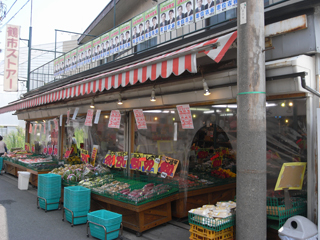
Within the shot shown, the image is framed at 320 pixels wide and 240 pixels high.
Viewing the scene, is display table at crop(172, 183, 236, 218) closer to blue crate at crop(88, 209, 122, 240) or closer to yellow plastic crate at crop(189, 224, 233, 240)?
blue crate at crop(88, 209, 122, 240)

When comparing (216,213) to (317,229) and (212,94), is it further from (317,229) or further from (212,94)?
(212,94)

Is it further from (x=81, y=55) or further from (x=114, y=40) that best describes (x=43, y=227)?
(x=81, y=55)

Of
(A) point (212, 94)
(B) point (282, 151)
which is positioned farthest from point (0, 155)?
(B) point (282, 151)

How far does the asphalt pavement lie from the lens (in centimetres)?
578

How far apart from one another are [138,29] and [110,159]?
4.40m

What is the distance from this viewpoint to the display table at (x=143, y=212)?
581 centimetres

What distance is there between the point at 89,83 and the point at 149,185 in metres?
3.10

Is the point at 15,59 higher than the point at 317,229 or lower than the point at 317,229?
higher

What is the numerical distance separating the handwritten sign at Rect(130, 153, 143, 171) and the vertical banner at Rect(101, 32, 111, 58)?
13.4 ft

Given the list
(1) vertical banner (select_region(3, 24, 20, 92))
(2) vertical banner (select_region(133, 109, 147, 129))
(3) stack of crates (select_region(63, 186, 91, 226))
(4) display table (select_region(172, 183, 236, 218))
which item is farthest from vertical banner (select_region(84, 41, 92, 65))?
(1) vertical banner (select_region(3, 24, 20, 92))

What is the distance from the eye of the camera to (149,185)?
687 cm

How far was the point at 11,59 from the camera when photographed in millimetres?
16094

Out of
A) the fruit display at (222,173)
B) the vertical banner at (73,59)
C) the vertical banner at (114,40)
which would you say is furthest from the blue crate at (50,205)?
the vertical banner at (73,59)

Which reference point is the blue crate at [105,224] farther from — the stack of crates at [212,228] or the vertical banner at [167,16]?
the vertical banner at [167,16]
